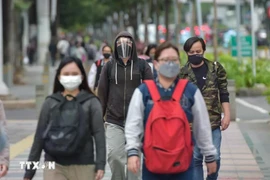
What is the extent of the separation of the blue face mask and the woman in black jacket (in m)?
0.55

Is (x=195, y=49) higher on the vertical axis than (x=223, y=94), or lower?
higher

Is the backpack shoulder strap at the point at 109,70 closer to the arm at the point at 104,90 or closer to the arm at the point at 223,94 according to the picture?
the arm at the point at 104,90

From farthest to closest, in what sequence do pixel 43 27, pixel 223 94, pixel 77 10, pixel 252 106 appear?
pixel 77 10, pixel 43 27, pixel 252 106, pixel 223 94

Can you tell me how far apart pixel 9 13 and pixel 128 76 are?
897 inches

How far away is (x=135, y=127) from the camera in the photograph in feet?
23.3

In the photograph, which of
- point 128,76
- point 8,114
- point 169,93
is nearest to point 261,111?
point 8,114

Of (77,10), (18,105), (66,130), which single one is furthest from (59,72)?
(77,10)

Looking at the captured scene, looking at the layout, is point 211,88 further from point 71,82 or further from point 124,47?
point 71,82

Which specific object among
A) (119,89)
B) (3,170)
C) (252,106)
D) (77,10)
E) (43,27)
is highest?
(77,10)

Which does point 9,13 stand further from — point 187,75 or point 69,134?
point 69,134

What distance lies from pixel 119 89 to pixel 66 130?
2.83m

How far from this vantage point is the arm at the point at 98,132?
7.05 m

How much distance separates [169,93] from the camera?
7.11 metres

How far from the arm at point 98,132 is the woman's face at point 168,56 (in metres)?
0.56
